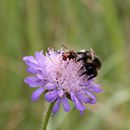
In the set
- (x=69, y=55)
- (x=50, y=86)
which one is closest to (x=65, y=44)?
(x=69, y=55)

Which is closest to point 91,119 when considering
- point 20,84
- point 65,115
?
point 65,115

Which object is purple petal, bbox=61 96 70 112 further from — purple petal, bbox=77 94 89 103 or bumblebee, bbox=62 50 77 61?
bumblebee, bbox=62 50 77 61

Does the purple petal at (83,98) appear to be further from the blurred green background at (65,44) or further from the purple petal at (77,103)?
the blurred green background at (65,44)

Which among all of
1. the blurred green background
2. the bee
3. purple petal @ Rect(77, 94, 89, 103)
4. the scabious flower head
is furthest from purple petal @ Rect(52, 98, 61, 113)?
the blurred green background

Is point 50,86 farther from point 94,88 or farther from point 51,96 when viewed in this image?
point 94,88

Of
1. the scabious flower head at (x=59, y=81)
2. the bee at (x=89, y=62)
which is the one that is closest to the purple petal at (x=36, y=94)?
the scabious flower head at (x=59, y=81)

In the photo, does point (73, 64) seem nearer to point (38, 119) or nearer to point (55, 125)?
point (55, 125)
